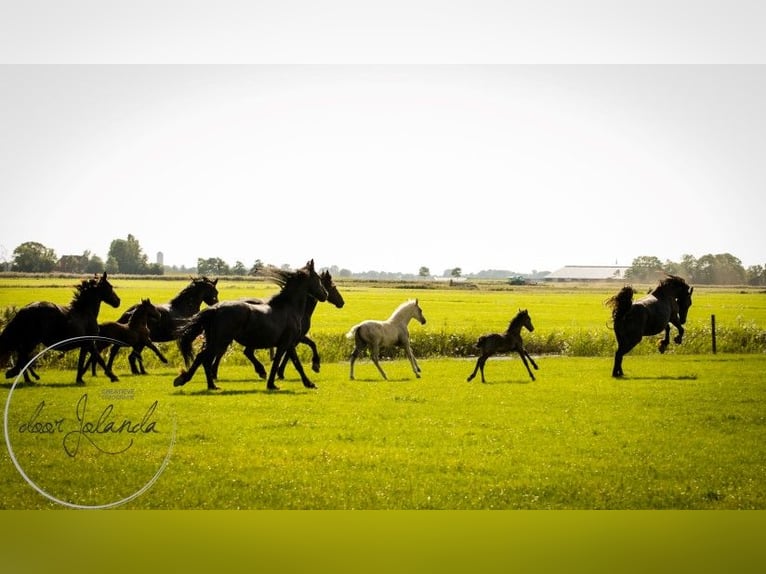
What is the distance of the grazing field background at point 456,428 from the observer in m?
7.42

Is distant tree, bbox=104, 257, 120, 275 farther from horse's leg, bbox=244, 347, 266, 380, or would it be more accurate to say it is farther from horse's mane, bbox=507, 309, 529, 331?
horse's mane, bbox=507, 309, 529, 331

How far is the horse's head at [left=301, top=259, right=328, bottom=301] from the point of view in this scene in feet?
39.8

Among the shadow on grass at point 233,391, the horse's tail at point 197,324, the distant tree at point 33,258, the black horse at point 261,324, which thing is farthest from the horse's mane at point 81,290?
the shadow on grass at point 233,391

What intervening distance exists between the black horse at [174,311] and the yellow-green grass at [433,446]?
87 centimetres

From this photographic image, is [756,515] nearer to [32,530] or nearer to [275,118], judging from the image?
[32,530]

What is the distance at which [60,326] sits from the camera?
35.9 ft

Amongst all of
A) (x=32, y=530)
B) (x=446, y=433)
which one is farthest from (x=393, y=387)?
(x=32, y=530)

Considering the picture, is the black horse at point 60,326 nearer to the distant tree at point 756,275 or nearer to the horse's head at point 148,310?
the horse's head at point 148,310

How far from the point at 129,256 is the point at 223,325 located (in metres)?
2.38

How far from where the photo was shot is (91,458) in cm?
809

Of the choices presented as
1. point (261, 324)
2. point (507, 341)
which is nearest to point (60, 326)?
point (261, 324)

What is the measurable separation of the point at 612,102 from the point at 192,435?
311 inches

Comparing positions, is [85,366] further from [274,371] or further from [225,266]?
[225,266]
